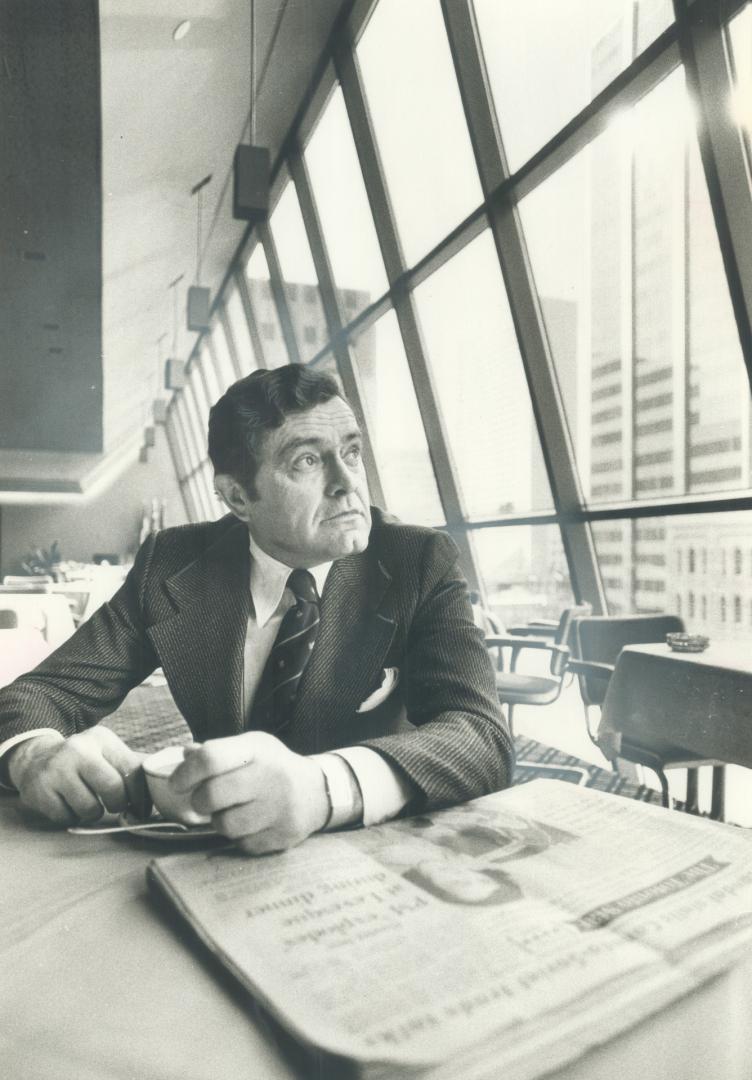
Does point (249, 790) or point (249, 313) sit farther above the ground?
point (249, 313)

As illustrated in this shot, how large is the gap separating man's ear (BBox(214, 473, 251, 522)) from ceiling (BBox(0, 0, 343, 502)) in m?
2.20

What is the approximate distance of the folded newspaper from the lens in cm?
38

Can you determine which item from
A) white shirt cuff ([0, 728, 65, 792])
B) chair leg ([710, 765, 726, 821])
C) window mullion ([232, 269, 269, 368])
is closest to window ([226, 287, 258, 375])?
window mullion ([232, 269, 269, 368])

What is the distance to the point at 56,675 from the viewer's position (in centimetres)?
113

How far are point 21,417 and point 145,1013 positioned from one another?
979cm

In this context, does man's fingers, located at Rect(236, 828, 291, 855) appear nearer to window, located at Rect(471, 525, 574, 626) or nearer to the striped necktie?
the striped necktie

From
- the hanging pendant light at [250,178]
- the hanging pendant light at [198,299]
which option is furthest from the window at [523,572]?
the hanging pendant light at [198,299]

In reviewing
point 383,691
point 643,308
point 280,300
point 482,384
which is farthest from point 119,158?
point 383,691

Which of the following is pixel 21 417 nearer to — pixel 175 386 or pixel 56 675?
pixel 175 386

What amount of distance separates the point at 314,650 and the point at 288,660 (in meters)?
0.05

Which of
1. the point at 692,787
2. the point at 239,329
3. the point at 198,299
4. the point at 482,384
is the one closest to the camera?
the point at 692,787

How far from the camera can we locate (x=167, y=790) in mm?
708

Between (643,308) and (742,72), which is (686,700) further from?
(742,72)

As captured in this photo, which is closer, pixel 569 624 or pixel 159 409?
pixel 569 624
